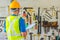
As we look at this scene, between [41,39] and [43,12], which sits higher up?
[43,12]

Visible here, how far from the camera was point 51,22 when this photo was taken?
235 cm

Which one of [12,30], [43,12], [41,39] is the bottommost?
[41,39]

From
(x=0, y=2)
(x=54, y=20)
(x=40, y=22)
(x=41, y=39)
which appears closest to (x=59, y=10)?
(x=54, y=20)

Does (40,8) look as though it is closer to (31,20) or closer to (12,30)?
(31,20)

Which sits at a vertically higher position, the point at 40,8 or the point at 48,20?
the point at 40,8

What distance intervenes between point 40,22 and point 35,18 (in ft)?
0.27

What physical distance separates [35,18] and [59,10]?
320mm

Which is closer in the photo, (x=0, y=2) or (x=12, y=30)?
(x=12, y=30)

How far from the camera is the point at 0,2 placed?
7.71 feet

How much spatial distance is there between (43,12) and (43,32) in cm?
26

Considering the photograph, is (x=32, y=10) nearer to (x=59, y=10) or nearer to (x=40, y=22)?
(x=40, y=22)

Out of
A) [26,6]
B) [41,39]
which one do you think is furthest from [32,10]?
[41,39]

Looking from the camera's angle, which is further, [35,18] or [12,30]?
[35,18]

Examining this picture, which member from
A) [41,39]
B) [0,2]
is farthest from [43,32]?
[0,2]
